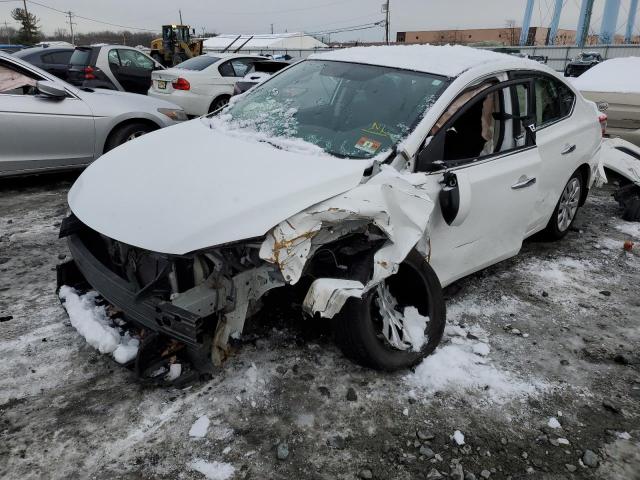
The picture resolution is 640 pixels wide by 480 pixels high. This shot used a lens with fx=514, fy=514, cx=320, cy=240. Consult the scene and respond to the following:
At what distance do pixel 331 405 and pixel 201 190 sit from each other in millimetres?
1269

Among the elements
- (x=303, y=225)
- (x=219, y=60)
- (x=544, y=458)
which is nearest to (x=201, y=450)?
(x=303, y=225)

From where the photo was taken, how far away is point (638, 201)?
5.60m

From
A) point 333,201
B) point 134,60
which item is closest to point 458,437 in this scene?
point 333,201

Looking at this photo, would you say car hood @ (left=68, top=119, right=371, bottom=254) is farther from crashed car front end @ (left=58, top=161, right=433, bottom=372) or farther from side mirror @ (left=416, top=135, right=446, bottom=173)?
side mirror @ (left=416, top=135, right=446, bottom=173)

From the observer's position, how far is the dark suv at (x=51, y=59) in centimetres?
1115

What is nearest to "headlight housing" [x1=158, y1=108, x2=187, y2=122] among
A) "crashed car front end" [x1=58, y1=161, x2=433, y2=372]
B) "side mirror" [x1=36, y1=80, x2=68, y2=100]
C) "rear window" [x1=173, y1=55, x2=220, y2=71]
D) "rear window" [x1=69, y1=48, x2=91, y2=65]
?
"side mirror" [x1=36, y1=80, x2=68, y2=100]

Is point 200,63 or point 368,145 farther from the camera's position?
point 200,63

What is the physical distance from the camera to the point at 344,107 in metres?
Answer: 3.36

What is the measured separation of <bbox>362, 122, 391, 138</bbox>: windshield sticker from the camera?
3049mm

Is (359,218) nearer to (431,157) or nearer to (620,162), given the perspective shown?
(431,157)

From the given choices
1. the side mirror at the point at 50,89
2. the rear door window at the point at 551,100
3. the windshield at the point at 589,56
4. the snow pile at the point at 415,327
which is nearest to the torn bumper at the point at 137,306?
the snow pile at the point at 415,327

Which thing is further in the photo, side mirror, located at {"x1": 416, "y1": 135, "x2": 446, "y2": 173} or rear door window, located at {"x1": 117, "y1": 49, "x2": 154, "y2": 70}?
rear door window, located at {"x1": 117, "y1": 49, "x2": 154, "y2": 70}

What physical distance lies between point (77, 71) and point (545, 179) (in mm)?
9385

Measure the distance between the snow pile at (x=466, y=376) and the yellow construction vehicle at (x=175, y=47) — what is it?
1922 centimetres
